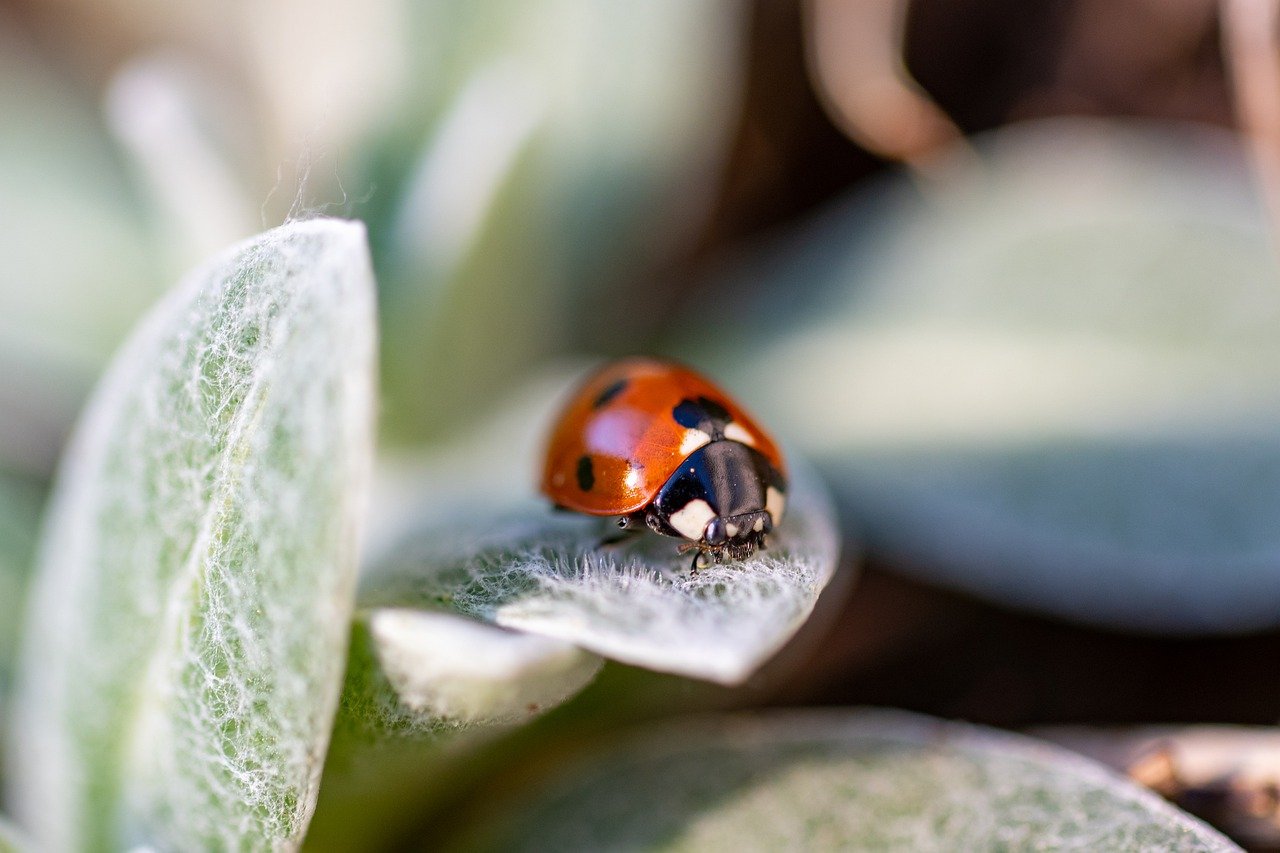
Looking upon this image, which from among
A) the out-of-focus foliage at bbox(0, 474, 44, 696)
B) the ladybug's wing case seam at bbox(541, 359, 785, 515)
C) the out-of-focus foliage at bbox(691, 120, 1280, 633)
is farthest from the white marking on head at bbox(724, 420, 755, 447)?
the out-of-focus foliage at bbox(0, 474, 44, 696)

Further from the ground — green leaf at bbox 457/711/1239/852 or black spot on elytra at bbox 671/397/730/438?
black spot on elytra at bbox 671/397/730/438

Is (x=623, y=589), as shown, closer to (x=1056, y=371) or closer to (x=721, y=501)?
(x=721, y=501)

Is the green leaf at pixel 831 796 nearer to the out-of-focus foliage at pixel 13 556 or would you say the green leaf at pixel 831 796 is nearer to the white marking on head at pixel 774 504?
the white marking on head at pixel 774 504

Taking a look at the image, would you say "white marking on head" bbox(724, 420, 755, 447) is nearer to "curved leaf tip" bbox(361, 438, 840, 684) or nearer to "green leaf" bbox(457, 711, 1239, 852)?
"curved leaf tip" bbox(361, 438, 840, 684)

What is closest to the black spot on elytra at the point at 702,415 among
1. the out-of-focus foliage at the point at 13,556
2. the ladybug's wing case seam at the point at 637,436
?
the ladybug's wing case seam at the point at 637,436

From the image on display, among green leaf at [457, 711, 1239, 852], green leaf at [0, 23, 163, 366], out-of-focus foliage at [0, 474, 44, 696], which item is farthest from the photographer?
green leaf at [0, 23, 163, 366]

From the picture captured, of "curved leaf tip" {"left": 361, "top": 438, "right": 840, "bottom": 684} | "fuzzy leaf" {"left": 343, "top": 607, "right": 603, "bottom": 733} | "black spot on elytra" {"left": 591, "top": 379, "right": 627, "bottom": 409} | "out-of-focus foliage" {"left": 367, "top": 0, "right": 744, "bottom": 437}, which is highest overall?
"out-of-focus foliage" {"left": 367, "top": 0, "right": 744, "bottom": 437}

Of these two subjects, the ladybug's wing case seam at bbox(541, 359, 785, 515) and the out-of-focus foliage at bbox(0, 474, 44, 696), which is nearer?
the ladybug's wing case seam at bbox(541, 359, 785, 515)

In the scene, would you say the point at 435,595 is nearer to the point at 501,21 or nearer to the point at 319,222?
the point at 319,222
